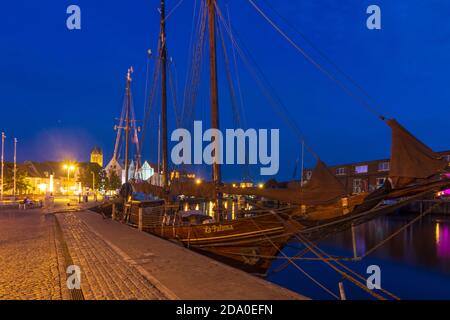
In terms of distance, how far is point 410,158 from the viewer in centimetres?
786

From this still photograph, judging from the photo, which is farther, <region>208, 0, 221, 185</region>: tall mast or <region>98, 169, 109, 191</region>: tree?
<region>98, 169, 109, 191</region>: tree

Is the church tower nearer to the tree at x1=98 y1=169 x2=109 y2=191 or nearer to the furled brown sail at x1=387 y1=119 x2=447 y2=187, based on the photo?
the tree at x1=98 y1=169 x2=109 y2=191

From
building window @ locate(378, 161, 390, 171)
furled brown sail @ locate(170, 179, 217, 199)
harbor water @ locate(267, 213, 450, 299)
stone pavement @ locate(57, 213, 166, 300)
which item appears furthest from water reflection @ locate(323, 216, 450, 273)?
building window @ locate(378, 161, 390, 171)

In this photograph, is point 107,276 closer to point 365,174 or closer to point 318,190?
point 318,190

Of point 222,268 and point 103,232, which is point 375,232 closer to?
point 103,232

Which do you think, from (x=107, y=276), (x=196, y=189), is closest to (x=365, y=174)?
(x=196, y=189)

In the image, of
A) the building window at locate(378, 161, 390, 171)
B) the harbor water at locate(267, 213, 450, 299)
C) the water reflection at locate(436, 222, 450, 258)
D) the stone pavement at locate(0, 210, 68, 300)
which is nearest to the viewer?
the stone pavement at locate(0, 210, 68, 300)

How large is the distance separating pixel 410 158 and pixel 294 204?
377cm

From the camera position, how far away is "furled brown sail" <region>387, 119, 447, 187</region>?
7.76m

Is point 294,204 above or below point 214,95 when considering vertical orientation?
below

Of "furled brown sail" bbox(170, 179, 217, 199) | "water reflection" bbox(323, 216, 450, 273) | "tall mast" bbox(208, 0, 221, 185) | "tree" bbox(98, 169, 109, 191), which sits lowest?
"water reflection" bbox(323, 216, 450, 273)

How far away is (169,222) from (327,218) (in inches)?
353

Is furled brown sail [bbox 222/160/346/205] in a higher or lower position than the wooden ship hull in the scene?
higher
